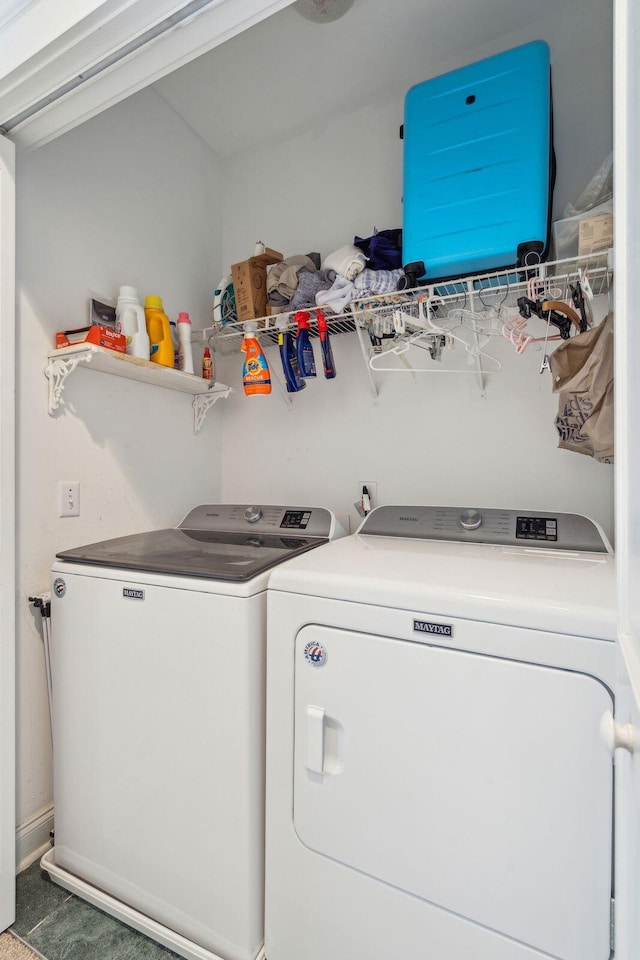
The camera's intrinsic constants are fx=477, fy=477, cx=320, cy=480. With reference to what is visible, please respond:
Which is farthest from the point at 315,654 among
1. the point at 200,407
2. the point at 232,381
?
the point at 232,381

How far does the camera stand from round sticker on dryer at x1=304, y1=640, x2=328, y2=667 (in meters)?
1.20

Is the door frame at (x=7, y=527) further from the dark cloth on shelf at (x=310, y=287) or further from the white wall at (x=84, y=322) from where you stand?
the dark cloth on shelf at (x=310, y=287)

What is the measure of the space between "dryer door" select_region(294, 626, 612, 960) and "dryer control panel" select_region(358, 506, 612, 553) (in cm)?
70

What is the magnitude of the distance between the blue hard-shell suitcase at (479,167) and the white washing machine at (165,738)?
46.0 inches

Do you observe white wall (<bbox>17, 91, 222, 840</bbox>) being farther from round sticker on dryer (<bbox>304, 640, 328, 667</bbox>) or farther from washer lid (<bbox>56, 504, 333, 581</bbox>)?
round sticker on dryer (<bbox>304, 640, 328, 667</bbox>)

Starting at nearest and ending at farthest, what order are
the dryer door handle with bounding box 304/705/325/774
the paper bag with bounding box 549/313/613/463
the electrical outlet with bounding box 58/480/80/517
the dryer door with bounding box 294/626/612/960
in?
the dryer door with bounding box 294/626/612/960 → the dryer door handle with bounding box 304/705/325/774 → the paper bag with bounding box 549/313/613/463 → the electrical outlet with bounding box 58/480/80/517

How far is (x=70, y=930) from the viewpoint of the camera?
4.66 ft

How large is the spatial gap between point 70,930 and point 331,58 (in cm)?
334

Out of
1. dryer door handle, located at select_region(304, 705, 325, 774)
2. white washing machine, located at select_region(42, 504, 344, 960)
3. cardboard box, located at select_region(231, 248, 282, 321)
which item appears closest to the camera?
dryer door handle, located at select_region(304, 705, 325, 774)

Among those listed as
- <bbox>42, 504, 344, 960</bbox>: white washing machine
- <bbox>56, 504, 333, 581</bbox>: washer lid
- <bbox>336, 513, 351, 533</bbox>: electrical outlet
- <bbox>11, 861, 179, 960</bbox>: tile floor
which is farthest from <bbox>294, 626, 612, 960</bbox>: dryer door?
<bbox>336, 513, 351, 533</bbox>: electrical outlet

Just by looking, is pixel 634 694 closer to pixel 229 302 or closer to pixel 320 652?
pixel 320 652

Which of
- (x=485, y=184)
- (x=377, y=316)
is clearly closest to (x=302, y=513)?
(x=377, y=316)

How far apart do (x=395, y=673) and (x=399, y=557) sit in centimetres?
38

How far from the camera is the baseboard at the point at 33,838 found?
1.62 meters
